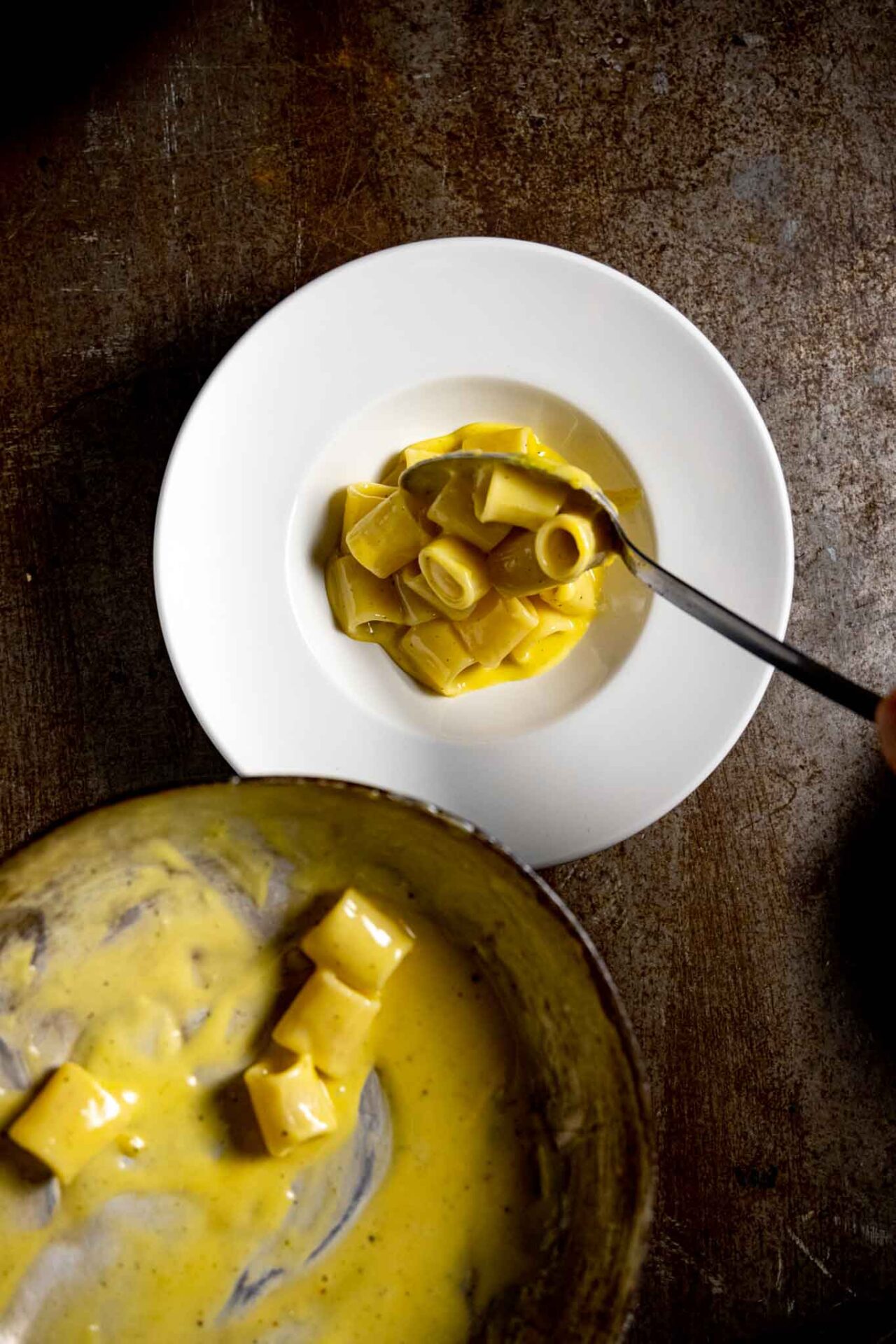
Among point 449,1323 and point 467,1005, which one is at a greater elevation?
point 467,1005

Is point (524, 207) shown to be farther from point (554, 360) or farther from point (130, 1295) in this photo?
point (130, 1295)

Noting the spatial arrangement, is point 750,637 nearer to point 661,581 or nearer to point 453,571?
point 661,581

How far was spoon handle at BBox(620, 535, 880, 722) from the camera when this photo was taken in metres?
1.32

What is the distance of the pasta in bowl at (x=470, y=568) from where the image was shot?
171cm

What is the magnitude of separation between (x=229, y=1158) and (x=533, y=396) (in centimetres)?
123

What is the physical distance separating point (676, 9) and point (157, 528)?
1.37 metres

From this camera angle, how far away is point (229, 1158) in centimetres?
147

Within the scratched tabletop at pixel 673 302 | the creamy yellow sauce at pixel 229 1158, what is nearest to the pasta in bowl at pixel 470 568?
the scratched tabletop at pixel 673 302

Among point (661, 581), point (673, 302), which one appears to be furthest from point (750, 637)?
point (673, 302)

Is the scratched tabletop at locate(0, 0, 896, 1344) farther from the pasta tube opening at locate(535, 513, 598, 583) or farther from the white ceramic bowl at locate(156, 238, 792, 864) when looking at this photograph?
the pasta tube opening at locate(535, 513, 598, 583)

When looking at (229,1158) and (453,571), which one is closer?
(229,1158)

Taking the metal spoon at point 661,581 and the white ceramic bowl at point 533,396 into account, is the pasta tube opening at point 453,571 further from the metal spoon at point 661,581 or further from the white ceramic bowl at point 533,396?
the white ceramic bowl at point 533,396

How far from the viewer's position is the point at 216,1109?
58.2 inches

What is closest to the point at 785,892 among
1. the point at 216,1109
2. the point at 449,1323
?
the point at 449,1323
